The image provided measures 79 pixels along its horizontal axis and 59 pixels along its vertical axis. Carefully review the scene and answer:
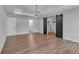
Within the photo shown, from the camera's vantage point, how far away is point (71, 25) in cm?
509

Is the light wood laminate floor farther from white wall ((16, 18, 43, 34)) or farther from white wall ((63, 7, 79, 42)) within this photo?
white wall ((16, 18, 43, 34))

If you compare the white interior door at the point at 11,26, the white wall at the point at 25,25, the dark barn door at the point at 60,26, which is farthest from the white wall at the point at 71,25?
the white interior door at the point at 11,26

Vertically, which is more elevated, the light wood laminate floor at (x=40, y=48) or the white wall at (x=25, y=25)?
the white wall at (x=25, y=25)

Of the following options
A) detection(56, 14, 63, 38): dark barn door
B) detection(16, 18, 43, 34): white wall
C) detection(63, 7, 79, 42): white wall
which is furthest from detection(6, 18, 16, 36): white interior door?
detection(63, 7, 79, 42): white wall

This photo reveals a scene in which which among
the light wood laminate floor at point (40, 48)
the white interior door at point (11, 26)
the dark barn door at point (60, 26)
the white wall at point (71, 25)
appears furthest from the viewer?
the white interior door at point (11, 26)

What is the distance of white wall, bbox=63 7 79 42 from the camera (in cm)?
471

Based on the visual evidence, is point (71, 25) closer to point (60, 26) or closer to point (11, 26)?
point (60, 26)

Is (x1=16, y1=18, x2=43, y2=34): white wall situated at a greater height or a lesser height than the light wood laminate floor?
greater

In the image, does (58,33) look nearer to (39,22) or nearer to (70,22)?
(70,22)

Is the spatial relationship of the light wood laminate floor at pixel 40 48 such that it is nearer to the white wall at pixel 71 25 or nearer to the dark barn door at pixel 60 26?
the white wall at pixel 71 25

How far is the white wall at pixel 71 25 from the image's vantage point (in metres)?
4.71

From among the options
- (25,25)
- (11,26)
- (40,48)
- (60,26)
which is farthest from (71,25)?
(11,26)

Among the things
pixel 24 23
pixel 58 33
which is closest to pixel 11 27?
pixel 24 23
